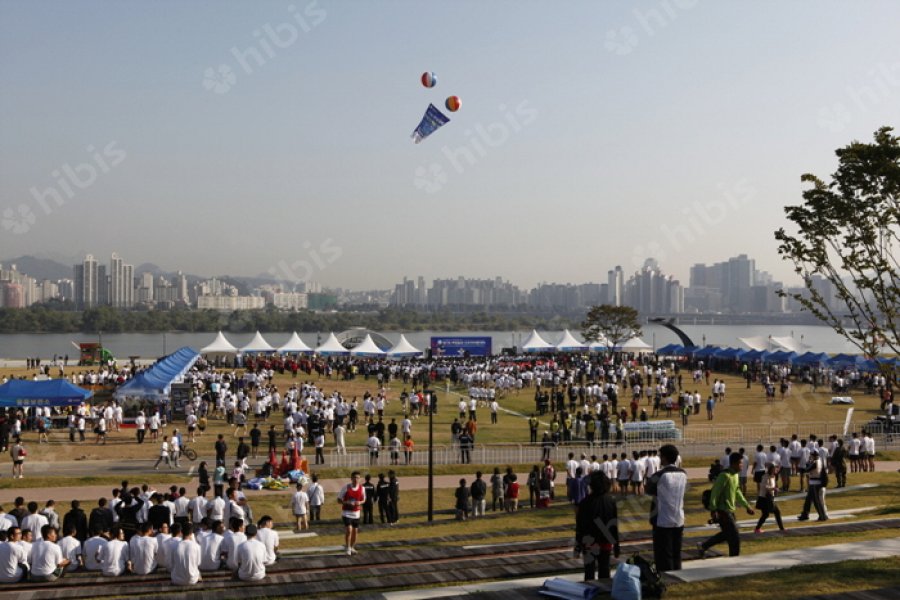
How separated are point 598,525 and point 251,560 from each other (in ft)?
15.6

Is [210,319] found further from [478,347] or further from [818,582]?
[818,582]

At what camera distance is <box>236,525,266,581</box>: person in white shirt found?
1039 cm

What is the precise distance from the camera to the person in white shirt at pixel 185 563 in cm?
1026

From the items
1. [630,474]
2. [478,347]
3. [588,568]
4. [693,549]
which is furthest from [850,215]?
[478,347]

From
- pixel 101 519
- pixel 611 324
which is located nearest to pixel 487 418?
pixel 101 519

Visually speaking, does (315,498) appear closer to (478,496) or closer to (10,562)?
(478,496)

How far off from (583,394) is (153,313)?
129m

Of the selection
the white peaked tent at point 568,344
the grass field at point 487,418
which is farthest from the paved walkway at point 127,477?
the white peaked tent at point 568,344

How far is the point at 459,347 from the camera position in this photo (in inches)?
2313

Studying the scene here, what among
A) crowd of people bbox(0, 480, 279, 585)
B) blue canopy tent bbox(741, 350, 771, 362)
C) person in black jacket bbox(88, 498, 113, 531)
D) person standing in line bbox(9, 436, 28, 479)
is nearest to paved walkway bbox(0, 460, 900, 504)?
person standing in line bbox(9, 436, 28, 479)

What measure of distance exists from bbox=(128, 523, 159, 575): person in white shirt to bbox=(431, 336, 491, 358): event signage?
4692 cm

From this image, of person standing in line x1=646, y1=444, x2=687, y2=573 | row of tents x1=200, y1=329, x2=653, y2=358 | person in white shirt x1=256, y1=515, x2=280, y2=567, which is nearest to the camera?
person standing in line x1=646, y1=444, x2=687, y2=573

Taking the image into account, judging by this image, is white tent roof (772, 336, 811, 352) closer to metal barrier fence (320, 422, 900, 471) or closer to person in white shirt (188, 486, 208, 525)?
metal barrier fence (320, 422, 900, 471)

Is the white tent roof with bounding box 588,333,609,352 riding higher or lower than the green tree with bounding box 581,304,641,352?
lower
